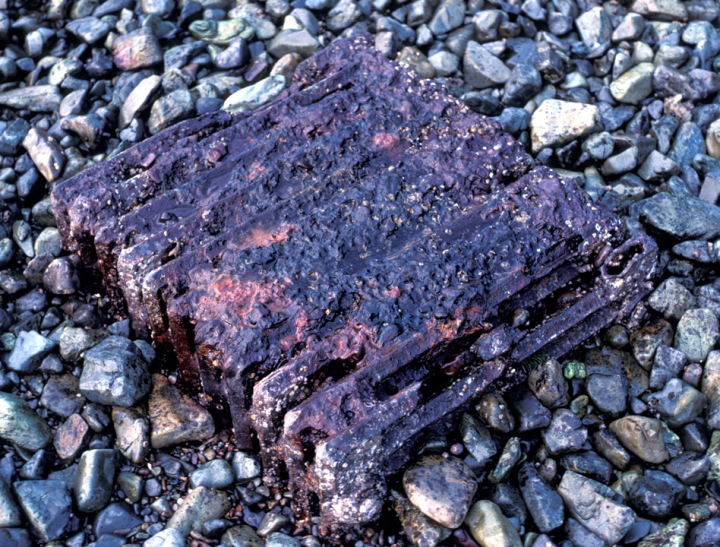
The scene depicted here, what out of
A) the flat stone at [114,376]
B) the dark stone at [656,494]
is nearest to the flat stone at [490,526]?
the dark stone at [656,494]

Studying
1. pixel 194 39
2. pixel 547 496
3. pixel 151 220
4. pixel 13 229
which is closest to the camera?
pixel 547 496

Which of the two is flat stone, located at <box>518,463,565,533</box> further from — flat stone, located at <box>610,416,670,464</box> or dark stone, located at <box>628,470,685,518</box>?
flat stone, located at <box>610,416,670,464</box>

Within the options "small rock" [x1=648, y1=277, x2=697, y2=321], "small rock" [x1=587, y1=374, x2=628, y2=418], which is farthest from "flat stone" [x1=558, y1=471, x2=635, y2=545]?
"small rock" [x1=648, y1=277, x2=697, y2=321]

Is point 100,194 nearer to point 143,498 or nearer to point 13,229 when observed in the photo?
point 13,229

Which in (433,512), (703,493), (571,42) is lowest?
(703,493)

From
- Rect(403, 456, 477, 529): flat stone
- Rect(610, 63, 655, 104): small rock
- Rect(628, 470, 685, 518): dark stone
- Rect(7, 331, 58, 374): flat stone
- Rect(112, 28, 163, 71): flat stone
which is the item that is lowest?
Rect(628, 470, 685, 518): dark stone

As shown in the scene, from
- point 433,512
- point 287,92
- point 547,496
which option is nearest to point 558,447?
point 547,496

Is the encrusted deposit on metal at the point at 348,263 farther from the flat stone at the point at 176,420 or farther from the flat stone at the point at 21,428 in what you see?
the flat stone at the point at 21,428
